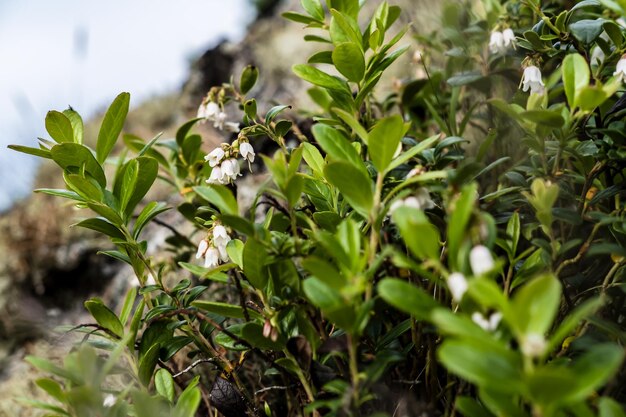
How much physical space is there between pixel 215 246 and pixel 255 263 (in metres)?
0.19

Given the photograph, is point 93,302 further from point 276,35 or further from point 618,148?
point 276,35

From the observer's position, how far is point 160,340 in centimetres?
95

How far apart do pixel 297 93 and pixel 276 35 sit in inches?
52.8

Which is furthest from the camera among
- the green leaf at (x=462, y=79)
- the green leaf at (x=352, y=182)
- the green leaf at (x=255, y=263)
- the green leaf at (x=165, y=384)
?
the green leaf at (x=462, y=79)

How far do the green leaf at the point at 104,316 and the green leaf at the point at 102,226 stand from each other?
0.12m

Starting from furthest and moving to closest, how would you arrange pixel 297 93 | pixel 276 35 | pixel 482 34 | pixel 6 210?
pixel 6 210 < pixel 276 35 < pixel 297 93 < pixel 482 34

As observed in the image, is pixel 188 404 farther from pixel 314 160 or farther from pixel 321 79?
pixel 321 79

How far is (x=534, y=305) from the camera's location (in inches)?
19.9

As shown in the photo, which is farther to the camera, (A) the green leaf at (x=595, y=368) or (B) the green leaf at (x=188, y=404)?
(B) the green leaf at (x=188, y=404)

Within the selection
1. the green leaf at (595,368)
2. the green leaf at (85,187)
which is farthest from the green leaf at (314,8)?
the green leaf at (595,368)

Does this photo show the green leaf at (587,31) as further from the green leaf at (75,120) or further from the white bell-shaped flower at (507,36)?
the green leaf at (75,120)

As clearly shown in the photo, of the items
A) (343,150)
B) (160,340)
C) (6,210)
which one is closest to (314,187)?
(343,150)

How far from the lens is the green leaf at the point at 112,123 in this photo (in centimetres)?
96

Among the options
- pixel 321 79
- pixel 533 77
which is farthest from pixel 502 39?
pixel 321 79
